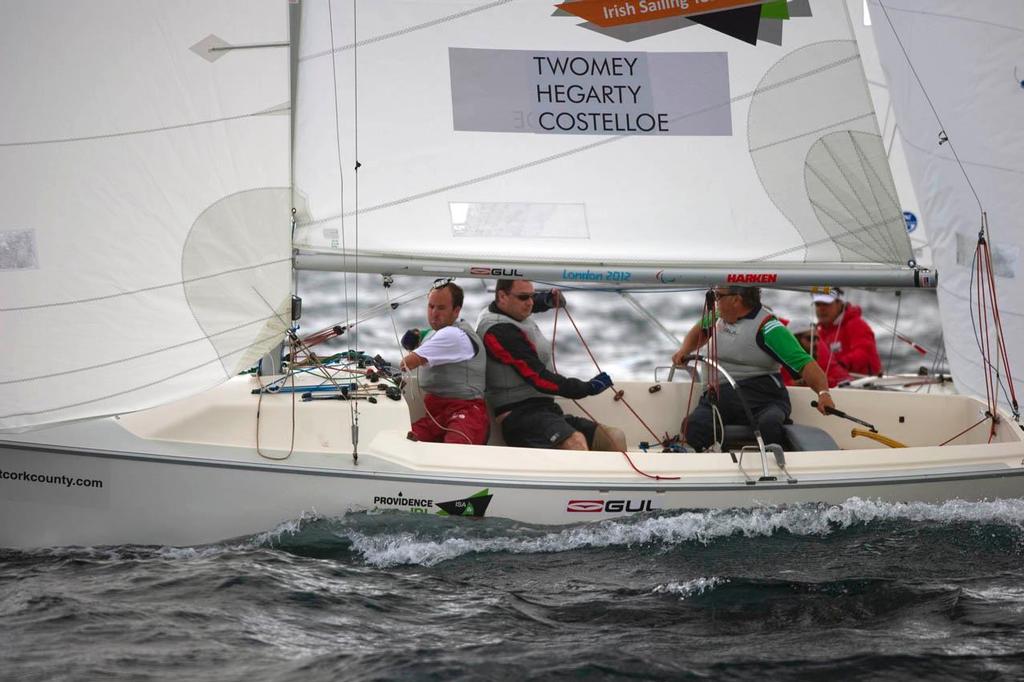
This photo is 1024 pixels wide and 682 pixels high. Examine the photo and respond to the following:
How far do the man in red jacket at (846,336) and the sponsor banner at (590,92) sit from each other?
362cm

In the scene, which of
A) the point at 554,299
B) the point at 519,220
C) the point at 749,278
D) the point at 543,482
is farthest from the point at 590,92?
the point at 543,482

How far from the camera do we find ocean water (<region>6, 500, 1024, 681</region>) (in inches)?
171

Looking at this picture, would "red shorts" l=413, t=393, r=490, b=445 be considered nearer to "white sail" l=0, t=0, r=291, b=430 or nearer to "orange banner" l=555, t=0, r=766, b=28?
"white sail" l=0, t=0, r=291, b=430

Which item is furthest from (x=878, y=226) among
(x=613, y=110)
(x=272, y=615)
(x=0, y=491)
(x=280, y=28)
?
(x=0, y=491)

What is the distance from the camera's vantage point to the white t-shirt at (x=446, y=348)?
5.88m

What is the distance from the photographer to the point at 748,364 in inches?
257

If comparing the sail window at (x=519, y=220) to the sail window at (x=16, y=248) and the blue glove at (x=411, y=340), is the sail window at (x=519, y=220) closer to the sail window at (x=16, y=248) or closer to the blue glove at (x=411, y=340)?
the blue glove at (x=411, y=340)

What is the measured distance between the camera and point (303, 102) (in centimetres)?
591

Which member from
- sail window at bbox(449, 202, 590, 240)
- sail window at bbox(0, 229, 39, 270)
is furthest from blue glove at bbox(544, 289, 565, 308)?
sail window at bbox(0, 229, 39, 270)

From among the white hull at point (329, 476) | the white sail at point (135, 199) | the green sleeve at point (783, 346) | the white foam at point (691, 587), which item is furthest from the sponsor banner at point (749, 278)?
the white sail at point (135, 199)

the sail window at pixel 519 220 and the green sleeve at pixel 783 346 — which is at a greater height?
the sail window at pixel 519 220

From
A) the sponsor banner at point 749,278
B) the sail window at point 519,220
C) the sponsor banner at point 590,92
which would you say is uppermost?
the sponsor banner at point 590,92

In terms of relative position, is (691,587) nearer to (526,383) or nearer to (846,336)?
(526,383)

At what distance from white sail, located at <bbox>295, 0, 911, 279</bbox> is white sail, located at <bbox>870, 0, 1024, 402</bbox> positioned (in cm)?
53
